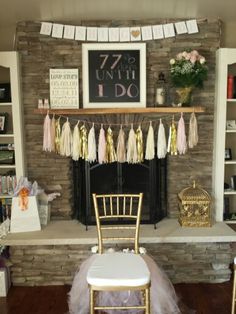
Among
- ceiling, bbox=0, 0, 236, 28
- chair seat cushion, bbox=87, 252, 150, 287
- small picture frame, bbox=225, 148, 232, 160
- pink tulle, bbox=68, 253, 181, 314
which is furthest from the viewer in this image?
small picture frame, bbox=225, 148, 232, 160

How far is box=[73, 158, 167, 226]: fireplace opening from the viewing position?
3.15 m

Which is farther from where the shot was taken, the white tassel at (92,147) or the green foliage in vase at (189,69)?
the white tassel at (92,147)

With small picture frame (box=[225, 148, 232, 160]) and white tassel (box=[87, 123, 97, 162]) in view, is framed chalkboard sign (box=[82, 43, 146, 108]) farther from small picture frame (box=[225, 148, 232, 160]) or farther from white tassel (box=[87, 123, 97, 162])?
small picture frame (box=[225, 148, 232, 160])

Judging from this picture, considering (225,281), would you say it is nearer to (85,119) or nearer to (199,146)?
(199,146)

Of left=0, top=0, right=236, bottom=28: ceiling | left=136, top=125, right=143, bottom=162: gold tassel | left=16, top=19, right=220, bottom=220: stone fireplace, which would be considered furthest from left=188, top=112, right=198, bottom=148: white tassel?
left=0, top=0, right=236, bottom=28: ceiling

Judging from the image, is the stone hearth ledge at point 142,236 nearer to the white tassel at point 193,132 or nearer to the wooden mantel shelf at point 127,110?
the white tassel at point 193,132

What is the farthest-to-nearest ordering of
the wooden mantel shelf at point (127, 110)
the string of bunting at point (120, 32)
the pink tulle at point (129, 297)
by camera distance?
the string of bunting at point (120, 32), the wooden mantel shelf at point (127, 110), the pink tulle at point (129, 297)

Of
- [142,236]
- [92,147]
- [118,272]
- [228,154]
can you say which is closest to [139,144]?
[92,147]

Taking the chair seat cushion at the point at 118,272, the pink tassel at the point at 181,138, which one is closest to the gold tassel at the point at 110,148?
the pink tassel at the point at 181,138

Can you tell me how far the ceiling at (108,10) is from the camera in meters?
2.64

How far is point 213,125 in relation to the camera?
3258 millimetres

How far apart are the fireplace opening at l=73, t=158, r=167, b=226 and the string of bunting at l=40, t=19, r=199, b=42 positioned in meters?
1.14

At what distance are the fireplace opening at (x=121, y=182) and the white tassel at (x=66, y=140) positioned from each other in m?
0.20

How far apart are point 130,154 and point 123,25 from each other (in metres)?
1.20
